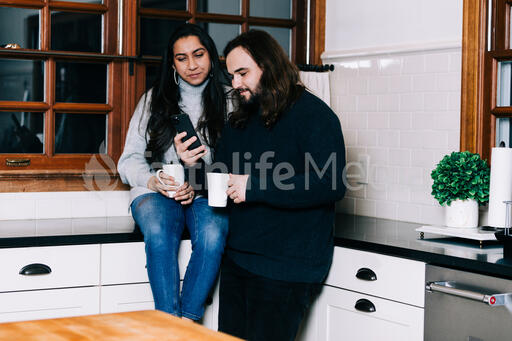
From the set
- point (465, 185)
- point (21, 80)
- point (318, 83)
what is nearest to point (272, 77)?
point (465, 185)

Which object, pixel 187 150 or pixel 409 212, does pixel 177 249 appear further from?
pixel 409 212

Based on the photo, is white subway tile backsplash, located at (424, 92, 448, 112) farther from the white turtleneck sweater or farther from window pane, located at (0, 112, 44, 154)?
window pane, located at (0, 112, 44, 154)

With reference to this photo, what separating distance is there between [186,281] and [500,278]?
4.16 ft

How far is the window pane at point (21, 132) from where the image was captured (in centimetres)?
349

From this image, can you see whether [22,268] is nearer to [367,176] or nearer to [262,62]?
[262,62]

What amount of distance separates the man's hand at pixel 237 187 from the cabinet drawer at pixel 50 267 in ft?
2.27

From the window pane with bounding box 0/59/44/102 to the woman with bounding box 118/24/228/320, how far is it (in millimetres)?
600

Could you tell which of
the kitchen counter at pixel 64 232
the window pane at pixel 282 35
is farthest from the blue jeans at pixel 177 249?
the window pane at pixel 282 35

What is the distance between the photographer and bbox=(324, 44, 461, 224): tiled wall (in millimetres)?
3324

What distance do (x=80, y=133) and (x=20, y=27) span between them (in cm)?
59

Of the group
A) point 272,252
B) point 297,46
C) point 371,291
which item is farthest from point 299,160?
point 297,46

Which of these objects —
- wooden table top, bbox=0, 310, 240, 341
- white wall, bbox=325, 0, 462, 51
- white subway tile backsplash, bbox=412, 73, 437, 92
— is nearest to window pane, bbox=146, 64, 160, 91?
white wall, bbox=325, 0, 462, 51

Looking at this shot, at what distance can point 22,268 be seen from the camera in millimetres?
2869

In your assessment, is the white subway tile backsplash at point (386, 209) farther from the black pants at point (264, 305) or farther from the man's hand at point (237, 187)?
the man's hand at point (237, 187)
